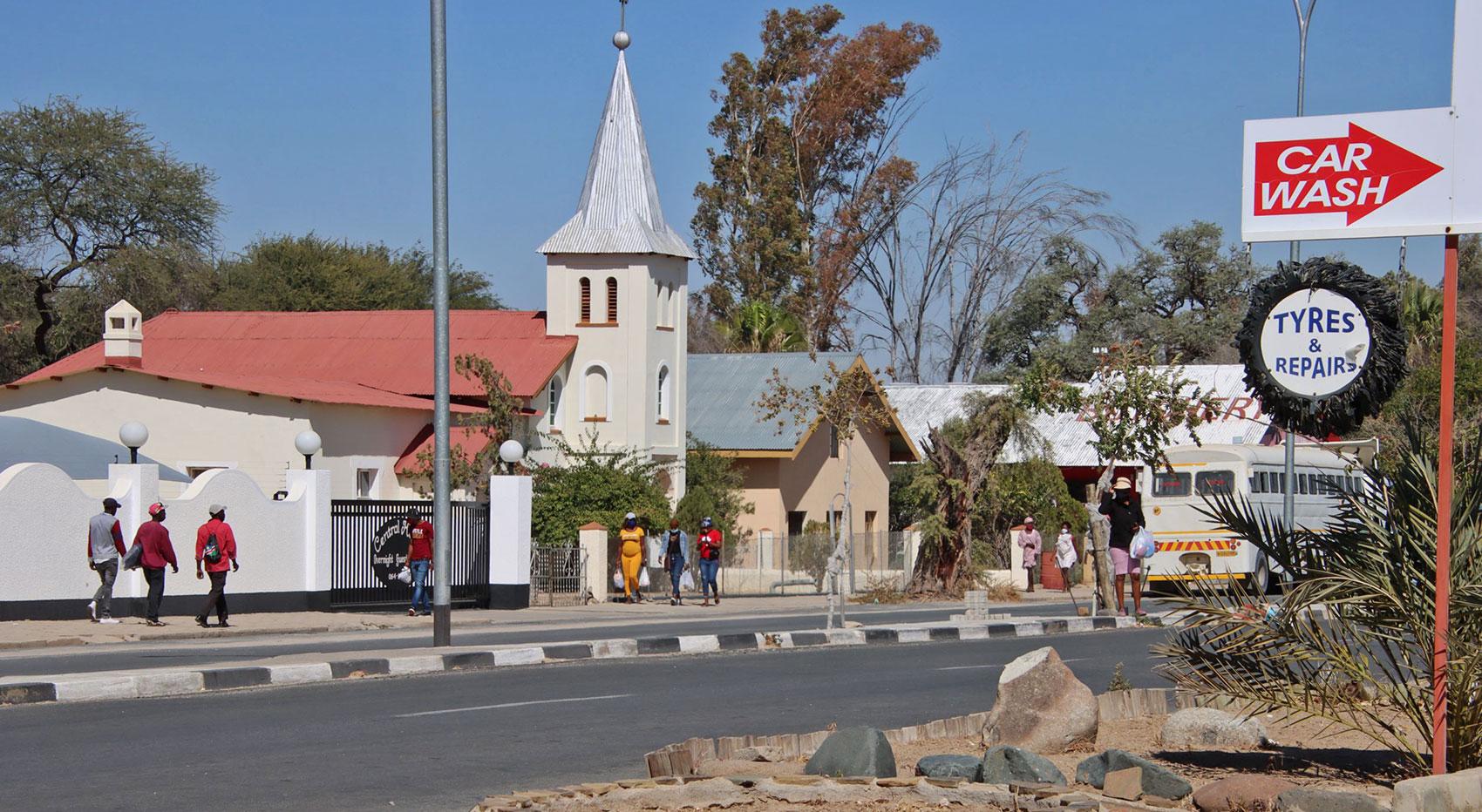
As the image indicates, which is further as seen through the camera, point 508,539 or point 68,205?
point 68,205

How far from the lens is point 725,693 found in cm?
1497

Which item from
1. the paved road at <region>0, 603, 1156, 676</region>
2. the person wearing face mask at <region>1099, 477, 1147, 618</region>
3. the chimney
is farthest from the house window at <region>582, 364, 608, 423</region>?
the person wearing face mask at <region>1099, 477, 1147, 618</region>

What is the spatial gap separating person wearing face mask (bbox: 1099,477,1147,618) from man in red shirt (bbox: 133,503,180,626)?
1309 cm

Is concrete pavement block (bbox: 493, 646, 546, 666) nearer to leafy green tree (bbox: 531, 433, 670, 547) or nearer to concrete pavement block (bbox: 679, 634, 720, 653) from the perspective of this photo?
concrete pavement block (bbox: 679, 634, 720, 653)

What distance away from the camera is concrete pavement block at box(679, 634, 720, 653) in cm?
2023

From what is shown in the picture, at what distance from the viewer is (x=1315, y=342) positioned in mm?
9492

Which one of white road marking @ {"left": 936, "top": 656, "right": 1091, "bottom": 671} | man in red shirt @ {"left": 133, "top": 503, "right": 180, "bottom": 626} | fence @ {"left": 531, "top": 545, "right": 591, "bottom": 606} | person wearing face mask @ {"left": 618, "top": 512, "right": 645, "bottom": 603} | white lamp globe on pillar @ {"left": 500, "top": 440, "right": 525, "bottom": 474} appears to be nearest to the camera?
white road marking @ {"left": 936, "top": 656, "right": 1091, "bottom": 671}

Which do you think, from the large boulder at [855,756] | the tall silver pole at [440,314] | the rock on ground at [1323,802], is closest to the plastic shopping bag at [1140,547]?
the tall silver pole at [440,314]

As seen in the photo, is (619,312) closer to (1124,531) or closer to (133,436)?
(133,436)

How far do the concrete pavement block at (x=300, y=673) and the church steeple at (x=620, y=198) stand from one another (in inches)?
1122

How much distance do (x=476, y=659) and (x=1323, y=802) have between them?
11.9 meters

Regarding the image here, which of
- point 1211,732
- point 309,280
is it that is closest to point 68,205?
point 309,280

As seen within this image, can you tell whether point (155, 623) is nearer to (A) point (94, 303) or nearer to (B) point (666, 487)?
(B) point (666, 487)

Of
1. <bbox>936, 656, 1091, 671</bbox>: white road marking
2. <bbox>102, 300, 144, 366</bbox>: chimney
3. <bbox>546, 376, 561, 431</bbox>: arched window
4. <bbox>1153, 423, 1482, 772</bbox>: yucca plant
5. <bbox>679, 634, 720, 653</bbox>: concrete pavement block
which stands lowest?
<bbox>679, 634, 720, 653</bbox>: concrete pavement block
